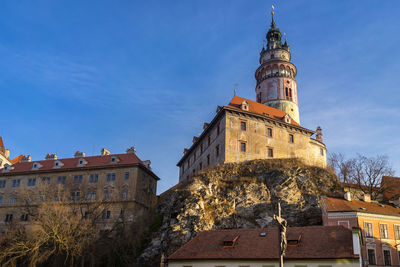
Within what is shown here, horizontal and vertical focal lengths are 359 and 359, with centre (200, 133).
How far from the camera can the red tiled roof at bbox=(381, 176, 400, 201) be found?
49656mm

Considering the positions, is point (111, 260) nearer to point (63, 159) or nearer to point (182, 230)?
point (182, 230)

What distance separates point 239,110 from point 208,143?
8.39 meters

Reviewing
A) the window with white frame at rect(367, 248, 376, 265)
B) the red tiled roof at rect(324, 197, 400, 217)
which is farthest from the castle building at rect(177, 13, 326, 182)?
the window with white frame at rect(367, 248, 376, 265)

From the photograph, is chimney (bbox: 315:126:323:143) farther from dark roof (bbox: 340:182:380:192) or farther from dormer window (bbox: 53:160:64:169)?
dormer window (bbox: 53:160:64:169)

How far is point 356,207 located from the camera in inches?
1517

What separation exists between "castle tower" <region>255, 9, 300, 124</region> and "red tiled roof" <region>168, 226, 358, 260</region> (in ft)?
131

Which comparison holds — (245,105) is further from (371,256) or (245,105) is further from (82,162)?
(82,162)

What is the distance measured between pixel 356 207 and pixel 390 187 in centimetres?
1556

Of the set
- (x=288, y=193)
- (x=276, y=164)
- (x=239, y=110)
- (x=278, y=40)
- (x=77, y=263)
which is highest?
(x=278, y=40)

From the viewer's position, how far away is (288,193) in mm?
44219

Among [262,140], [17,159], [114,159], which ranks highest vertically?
[262,140]

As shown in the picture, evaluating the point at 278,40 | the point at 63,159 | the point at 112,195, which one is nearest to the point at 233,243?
the point at 112,195

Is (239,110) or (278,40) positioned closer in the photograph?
(239,110)

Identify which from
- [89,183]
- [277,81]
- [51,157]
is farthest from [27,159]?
[277,81]
